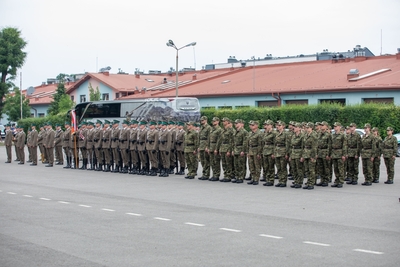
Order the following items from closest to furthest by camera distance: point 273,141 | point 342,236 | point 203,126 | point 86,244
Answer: point 86,244, point 342,236, point 273,141, point 203,126

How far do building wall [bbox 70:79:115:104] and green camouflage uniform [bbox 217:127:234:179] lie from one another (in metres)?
42.7

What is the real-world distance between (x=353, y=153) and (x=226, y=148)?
12.0 feet

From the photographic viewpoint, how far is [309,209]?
12.8m

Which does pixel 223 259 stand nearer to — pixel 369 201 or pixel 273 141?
pixel 369 201

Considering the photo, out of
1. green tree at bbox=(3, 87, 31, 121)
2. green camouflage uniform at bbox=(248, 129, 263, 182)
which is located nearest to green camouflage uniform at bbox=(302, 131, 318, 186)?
green camouflage uniform at bbox=(248, 129, 263, 182)

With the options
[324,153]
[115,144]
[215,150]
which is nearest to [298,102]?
[115,144]

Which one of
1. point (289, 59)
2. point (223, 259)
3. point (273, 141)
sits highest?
point (289, 59)

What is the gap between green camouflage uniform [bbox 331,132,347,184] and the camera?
677 inches

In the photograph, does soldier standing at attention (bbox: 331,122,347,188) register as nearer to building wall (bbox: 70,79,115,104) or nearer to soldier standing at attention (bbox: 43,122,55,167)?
soldier standing at attention (bbox: 43,122,55,167)

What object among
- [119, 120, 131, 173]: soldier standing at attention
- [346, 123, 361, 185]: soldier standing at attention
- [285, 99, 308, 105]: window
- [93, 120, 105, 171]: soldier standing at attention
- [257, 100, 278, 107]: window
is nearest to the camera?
[346, 123, 361, 185]: soldier standing at attention

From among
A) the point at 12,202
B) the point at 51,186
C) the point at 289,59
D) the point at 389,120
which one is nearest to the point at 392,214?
the point at 12,202

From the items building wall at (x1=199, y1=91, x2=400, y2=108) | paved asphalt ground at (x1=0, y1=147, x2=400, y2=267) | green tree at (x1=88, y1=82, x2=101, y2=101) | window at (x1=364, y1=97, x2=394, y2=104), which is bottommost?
paved asphalt ground at (x1=0, y1=147, x2=400, y2=267)

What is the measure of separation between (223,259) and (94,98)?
50.5 m

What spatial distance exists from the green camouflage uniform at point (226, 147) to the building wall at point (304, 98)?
845 inches
